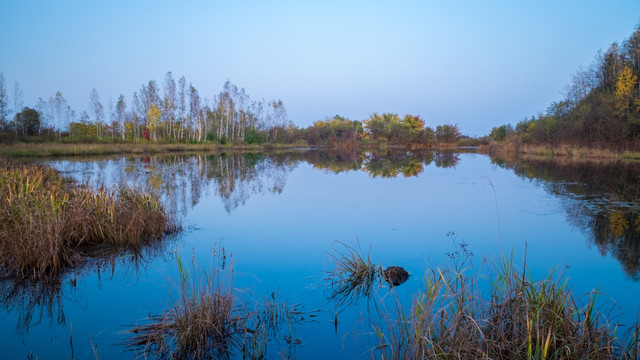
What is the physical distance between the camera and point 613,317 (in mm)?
3631

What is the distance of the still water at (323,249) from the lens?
140 inches

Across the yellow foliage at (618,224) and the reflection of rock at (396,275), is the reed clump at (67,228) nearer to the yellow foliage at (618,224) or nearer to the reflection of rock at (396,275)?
the reflection of rock at (396,275)

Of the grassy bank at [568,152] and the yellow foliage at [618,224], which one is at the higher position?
the grassy bank at [568,152]

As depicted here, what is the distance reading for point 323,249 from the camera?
6.10 m

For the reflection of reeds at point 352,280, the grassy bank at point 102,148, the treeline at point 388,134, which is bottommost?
the reflection of reeds at point 352,280

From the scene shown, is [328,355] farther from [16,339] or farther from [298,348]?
[16,339]

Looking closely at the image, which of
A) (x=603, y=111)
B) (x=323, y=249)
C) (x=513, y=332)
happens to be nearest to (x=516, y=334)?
(x=513, y=332)

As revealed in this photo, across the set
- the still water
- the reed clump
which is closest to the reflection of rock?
the still water

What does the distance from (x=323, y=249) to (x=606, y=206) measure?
7676mm

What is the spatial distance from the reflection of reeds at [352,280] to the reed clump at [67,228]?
3.32 meters

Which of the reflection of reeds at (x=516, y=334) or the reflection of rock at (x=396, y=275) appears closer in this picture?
the reflection of reeds at (x=516, y=334)

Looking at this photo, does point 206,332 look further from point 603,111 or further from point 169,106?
point 169,106

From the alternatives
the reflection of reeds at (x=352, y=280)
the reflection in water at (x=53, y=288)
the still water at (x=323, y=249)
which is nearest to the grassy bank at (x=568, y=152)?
the still water at (x=323, y=249)

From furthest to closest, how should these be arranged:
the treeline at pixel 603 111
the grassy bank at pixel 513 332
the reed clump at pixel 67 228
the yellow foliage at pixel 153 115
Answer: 1. the yellow foliage at pixel 153 115
2. the treeline at pixel 603 111
3. the reed clump at pixel 67 228
4. the grassy bank at pixel 513 332
